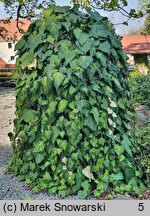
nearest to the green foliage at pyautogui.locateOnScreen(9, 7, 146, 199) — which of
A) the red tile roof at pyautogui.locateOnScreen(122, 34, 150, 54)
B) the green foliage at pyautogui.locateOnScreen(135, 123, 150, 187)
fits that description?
the green foliage at pyautogui.locateOnScreen(135, 123, 150, 187)

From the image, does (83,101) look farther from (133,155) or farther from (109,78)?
(133,155)

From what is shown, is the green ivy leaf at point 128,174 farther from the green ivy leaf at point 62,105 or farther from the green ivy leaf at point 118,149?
the green ivy leaf at point 62,105

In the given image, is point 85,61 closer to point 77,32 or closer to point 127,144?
point 77,32

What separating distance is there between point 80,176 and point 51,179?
0.27 m

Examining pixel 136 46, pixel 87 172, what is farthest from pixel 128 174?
pixel 136 46

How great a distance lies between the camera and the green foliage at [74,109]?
107 inches

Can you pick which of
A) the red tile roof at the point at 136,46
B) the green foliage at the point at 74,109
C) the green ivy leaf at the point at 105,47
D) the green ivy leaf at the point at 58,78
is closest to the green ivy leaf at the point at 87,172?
the green foliage at the point at 74,109

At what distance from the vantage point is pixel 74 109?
2.70 meters

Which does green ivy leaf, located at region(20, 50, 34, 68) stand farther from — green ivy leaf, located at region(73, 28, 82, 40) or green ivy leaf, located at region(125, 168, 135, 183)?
green ivy leaf, located at region(125, 168, 135, 183)

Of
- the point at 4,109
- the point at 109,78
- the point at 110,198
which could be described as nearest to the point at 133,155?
the point at 110,198

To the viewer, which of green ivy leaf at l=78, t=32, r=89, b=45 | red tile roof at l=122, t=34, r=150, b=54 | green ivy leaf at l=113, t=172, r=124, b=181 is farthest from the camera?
red tile roof at l=122, t=34, r=150, b=54

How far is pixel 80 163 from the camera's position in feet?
9.03

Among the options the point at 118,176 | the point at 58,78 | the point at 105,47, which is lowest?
the point at 118,176

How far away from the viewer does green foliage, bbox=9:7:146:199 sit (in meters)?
2.71
